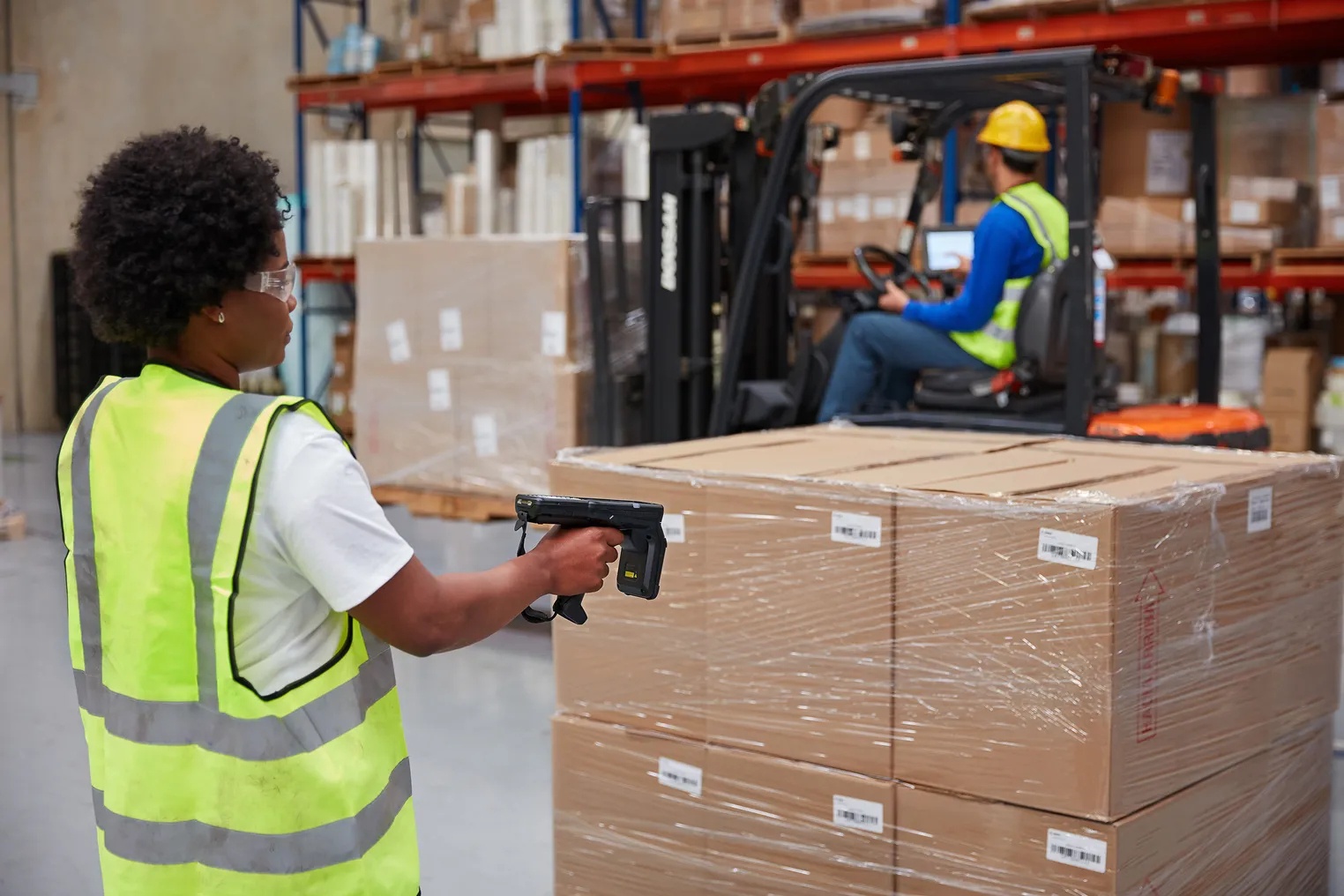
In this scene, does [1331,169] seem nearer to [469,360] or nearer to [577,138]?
[577,138]

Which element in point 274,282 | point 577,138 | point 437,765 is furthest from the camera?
point 577,138

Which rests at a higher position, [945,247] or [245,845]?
[945,247]

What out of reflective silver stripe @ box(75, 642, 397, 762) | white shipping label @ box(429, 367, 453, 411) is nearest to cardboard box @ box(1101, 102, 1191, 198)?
white shipping label @ box(429, 367, 453, 411)

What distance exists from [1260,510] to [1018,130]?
9.13 ft

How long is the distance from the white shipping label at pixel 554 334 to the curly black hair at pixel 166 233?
6282 mm

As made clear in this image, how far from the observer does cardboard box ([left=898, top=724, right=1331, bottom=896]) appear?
2.44m

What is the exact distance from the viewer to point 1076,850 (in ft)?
8.00

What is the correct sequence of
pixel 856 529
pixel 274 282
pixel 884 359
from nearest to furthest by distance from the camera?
1. pixel 274 282
2. pixel 856 529
3. pixel 884 359

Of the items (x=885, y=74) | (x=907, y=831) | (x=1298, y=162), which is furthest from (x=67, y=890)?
(x=1298, y=162)

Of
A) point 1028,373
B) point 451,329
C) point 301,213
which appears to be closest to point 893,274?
point 1028,373

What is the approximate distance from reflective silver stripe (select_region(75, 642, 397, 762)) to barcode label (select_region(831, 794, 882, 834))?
3.88ft

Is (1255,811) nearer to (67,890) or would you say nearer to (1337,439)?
(67,890)

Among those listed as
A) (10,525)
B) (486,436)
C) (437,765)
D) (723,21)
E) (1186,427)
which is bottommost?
(437,765)

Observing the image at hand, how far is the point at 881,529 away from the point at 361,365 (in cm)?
675
